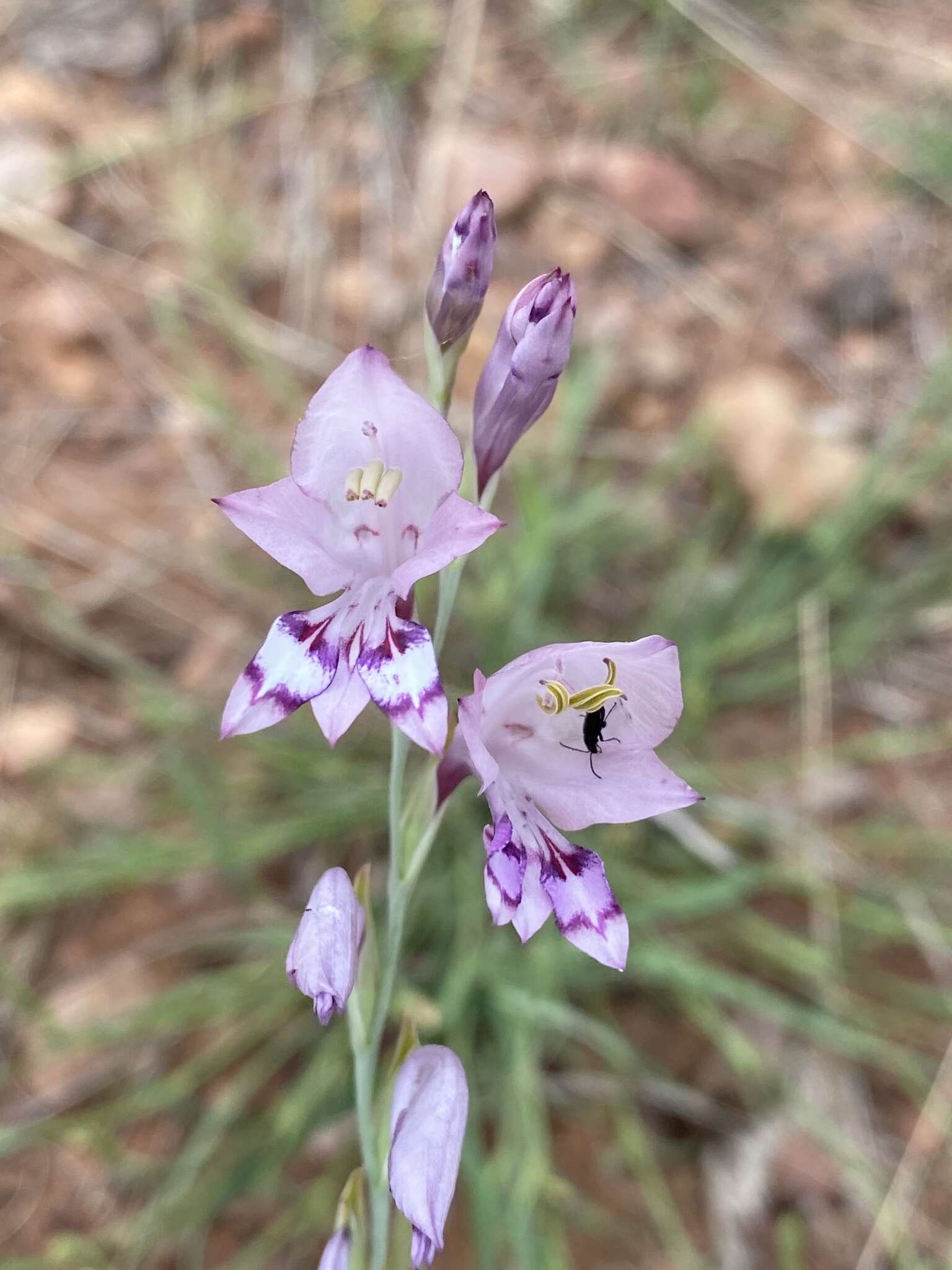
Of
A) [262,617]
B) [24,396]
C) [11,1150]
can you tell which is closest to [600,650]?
[11,1150]

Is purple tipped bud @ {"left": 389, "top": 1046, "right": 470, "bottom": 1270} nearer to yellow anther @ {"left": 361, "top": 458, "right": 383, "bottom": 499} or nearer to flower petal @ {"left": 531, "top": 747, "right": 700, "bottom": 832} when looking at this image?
flower petal @ {"left": 531, "top": 747, "right": 700, "bottom": 832}

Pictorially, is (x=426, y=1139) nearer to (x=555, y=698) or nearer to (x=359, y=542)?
(x=555, y=698)

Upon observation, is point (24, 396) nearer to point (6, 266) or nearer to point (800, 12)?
point (6, 266)

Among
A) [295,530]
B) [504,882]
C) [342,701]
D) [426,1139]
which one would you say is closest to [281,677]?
[342,701]

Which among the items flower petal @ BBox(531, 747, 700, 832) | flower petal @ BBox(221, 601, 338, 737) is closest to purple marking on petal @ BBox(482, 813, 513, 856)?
flower petal @ BBox(531, 747, 700, 832)

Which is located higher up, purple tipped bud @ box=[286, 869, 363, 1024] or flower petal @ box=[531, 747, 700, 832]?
flower petal @ box=[531, 747, 700, 832]

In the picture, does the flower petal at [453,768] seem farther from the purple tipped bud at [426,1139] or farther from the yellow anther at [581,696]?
the purple tipped bud at [426,1139]

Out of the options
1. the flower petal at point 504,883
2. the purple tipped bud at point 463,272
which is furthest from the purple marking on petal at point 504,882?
the purple tipped bud at point 463,272
